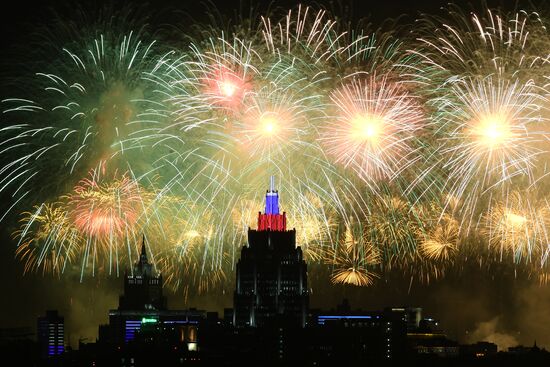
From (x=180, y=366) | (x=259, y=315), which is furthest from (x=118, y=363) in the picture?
(x=259, y=315)

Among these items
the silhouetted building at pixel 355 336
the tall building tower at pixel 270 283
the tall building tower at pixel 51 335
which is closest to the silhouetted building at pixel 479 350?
the silhouetted building at pixel 355 336

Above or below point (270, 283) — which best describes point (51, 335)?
below

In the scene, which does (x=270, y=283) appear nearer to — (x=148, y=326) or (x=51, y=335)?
(x=148, y=326)

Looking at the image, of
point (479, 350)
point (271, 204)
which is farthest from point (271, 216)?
point (479, 350)

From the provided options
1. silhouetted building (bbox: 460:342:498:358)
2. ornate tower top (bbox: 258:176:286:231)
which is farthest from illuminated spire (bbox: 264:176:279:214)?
silhouetted building (bbox: 460:342:498:358)

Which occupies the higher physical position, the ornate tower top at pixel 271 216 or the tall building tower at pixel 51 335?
the ornate tower top at pixel 271 216

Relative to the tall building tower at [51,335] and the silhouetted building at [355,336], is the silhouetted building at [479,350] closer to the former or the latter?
the silhouetted building at [355,336]

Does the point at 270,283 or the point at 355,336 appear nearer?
the point at 270,283
